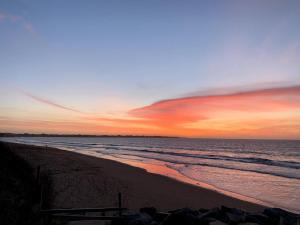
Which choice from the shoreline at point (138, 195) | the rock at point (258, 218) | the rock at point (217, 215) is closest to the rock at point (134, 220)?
the rock at point (217, 215)

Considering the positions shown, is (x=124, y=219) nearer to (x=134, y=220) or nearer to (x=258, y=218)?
(x=134, y=220)

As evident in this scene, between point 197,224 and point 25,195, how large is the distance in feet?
20.7

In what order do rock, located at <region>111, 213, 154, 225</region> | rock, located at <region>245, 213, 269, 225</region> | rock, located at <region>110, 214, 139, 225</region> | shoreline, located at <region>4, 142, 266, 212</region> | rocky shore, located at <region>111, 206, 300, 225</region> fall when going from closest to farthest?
rocky shore, located at <region>111, 206, 300, 225</region> < rock, located at <region>111, 213, 154, 225</region> < rock, located at <region>110, 214, 139, 225</region> < rock, located at <region>245, 213, 269, 225</region> < shoreline, located at <region>4, 142, 266, 212</region>

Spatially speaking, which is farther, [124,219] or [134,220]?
[124,219]

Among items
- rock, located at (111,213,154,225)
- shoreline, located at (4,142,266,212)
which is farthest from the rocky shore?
shoreline, located at (4,142,266,212)

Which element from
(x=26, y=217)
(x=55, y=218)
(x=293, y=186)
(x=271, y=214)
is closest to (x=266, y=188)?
(x=293, y=186)

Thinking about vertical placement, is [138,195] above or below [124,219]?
below

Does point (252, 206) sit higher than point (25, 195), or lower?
lower

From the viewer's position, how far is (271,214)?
35.3 ft

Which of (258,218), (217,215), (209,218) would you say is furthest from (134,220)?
(258,218)

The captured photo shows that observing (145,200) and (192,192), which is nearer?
(145,200)

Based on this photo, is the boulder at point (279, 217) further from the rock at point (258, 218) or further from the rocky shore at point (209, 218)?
the rock at point (258, 218)

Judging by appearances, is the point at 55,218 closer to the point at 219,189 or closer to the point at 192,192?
the point at 192,192

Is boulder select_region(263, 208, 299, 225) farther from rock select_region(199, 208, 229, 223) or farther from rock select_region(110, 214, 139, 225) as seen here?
rock select_region(110, 214, 139, 225)
